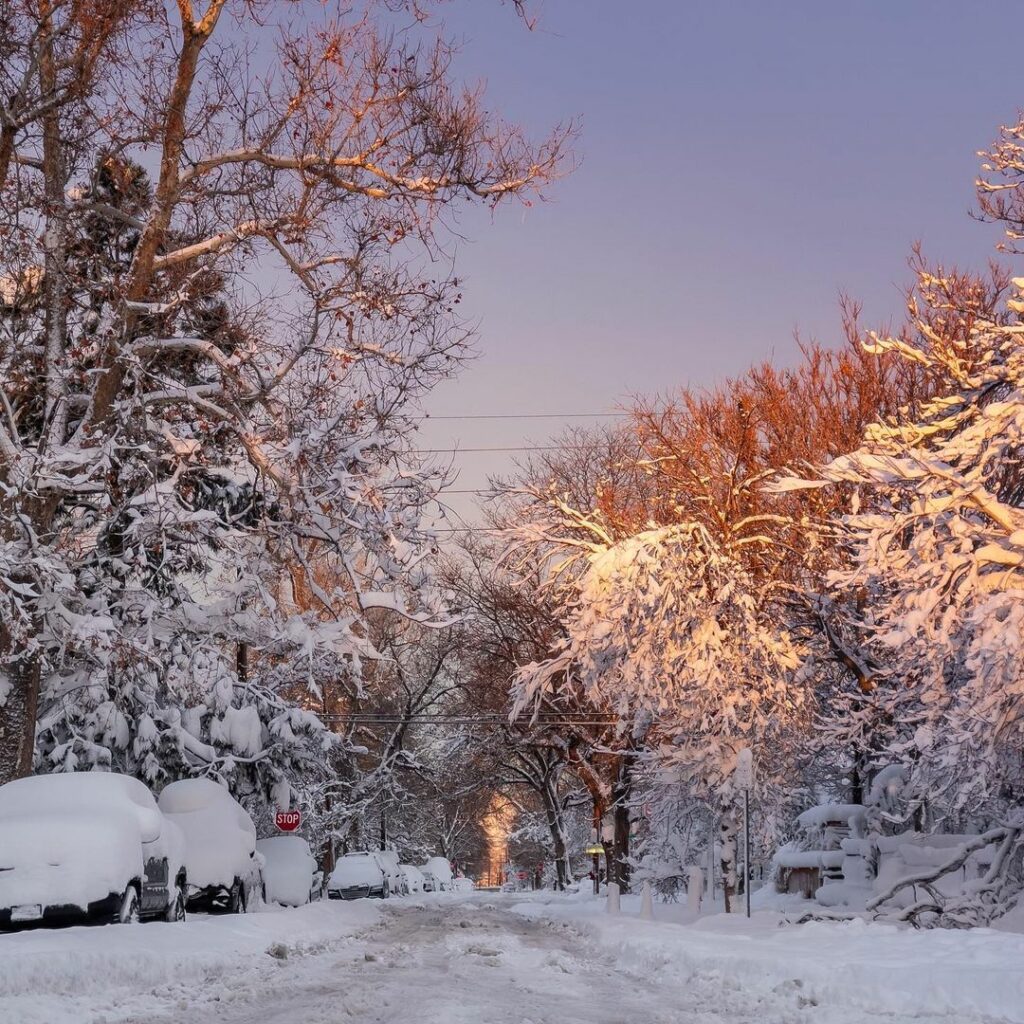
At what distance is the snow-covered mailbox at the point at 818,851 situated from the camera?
86.7 feet

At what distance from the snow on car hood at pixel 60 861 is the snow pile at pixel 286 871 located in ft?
36.4

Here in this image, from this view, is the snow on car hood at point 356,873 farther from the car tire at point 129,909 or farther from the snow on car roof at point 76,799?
the car tire at point 129,909

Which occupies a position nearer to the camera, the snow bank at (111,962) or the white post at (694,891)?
the snow bank at (111,962)

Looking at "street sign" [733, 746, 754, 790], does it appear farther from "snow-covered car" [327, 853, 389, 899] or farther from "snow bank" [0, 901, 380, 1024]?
"snow-covered car" [327, 853, 389, 899]

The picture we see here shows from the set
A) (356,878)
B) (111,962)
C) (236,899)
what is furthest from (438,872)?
(111,962)

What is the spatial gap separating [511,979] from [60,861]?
4.92 meters

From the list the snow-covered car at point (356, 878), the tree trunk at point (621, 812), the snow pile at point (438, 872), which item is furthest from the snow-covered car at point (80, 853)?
the snow pile at point (438, 872)

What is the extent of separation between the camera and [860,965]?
10203 millimetres

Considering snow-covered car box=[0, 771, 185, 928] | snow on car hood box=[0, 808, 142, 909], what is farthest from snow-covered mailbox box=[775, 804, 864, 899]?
snow on car hood box=[0, 808, 142, 909]

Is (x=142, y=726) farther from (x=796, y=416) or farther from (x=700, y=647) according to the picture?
(x=796, y=416)

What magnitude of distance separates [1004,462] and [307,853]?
16083 mm

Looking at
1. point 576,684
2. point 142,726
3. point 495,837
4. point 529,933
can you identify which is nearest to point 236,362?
point 142,726

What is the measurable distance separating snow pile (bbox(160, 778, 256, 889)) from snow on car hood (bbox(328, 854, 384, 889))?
20.0 metres

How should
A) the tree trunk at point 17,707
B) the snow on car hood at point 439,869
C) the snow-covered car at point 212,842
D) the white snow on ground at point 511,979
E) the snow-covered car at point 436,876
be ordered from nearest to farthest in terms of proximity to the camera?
the white snow on ground at point 511,979
the tree trunk at point 17,707
the snow-covered car at point 212,842
the snow-covered car at point 436,876
the snow on car hood at point 439,869
